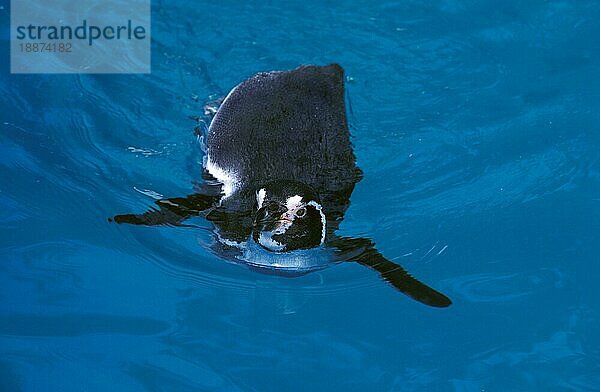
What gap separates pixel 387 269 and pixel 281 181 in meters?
0.58

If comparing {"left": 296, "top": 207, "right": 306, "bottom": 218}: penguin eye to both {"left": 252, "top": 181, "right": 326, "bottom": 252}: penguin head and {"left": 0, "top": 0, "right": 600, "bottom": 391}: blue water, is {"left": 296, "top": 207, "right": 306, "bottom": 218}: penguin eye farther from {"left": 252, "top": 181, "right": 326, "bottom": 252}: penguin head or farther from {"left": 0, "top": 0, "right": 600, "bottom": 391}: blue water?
{"left": 0, "top": 0, "right": 600, "bottom": 391}: blue water

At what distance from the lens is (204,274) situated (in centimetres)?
357

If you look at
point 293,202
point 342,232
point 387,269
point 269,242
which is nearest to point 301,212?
point 293,202

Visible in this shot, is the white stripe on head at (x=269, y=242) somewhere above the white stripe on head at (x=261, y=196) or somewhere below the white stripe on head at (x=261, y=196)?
below

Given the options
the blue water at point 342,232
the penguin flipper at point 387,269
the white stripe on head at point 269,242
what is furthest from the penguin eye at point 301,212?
the blue water at point 342,232

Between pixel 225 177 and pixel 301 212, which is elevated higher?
pixel 225 177

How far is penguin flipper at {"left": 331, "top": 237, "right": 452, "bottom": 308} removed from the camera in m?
3.09

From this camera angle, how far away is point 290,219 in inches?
115

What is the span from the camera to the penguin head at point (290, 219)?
116 inches

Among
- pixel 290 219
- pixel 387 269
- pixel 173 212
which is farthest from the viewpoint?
pixel 173 212

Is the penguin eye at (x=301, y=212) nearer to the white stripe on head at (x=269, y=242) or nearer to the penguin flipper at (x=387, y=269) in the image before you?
the white stripe on head at (x=269, y=242)

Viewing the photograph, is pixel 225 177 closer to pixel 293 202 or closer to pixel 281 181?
pixel 281 181

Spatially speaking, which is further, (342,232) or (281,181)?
(342,232)

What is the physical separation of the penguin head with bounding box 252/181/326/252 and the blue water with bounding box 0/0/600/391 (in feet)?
1.70
